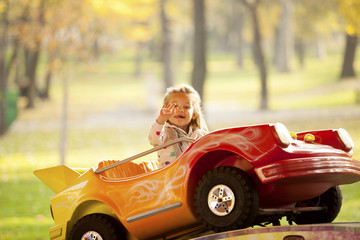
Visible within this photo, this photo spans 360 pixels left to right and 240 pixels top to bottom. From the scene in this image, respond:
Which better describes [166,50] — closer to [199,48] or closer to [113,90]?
[113,90]

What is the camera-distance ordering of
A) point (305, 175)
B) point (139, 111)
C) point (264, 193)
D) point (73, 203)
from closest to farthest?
point (305, 175)
point (264, 193)
point (73, 203)
point (139, 111)

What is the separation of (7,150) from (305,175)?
621 inches

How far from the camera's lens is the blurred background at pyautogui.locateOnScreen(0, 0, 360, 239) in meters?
15.1

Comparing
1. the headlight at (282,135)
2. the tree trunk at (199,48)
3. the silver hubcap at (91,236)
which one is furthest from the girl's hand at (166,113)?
the tree trunk at (199,48)

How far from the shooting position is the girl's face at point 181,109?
4457 millimetres

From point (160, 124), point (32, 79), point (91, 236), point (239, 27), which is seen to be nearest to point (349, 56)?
point (32, 79)

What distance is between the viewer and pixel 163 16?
36312 mm

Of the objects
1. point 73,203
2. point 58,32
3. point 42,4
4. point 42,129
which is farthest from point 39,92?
point 73,203

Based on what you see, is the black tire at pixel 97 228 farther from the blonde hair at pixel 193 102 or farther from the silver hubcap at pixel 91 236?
the blonde hair at pixel 193 102

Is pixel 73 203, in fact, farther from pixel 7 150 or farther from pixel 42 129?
pixel 42 129

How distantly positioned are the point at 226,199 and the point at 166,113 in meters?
1.01

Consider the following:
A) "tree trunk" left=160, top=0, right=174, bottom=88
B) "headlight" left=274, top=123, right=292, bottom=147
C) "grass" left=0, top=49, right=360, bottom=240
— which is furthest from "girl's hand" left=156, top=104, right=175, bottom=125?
"tree trunk" left=160, top=0, right=174, bottom=88

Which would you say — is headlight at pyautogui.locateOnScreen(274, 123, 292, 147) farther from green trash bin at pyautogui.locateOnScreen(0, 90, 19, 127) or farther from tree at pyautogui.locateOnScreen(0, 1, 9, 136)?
green trash bin at pyautogui.locateOnScreen(0, 90, 19, 127)

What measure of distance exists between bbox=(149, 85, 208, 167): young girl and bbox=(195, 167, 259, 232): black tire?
0.82m
